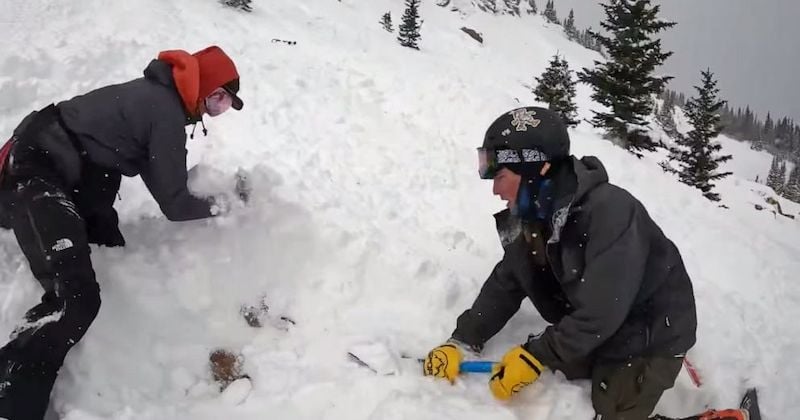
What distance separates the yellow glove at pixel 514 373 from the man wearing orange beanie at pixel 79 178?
7.54ft

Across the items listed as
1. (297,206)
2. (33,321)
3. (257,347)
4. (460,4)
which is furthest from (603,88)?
(460,4)

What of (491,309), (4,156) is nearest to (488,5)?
(491,309)

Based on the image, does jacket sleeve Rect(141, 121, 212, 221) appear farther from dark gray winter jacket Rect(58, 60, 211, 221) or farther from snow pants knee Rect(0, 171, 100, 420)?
snow pants knee Rect(0, 171, 100, 420)

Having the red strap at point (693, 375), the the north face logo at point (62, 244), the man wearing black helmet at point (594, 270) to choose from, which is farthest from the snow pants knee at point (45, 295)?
the red strap at point (693, 375)

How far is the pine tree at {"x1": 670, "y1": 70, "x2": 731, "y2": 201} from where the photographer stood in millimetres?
17703

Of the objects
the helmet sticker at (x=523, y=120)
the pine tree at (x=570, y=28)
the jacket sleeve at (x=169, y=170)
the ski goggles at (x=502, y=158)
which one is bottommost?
the pine tree at (x=570, y=28)

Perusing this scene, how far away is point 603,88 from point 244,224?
13.6m

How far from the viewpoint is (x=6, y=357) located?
261cm

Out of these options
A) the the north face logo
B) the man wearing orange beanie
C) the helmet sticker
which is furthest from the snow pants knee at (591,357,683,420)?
the the north face logo

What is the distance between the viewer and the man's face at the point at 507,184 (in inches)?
116

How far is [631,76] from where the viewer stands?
49.4ft

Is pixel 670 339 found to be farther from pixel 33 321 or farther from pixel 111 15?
pixel 111 15

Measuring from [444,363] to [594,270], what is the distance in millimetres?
1186

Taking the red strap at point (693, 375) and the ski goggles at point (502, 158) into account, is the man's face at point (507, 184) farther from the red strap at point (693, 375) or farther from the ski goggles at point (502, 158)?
the red strap at point (693, 375)
